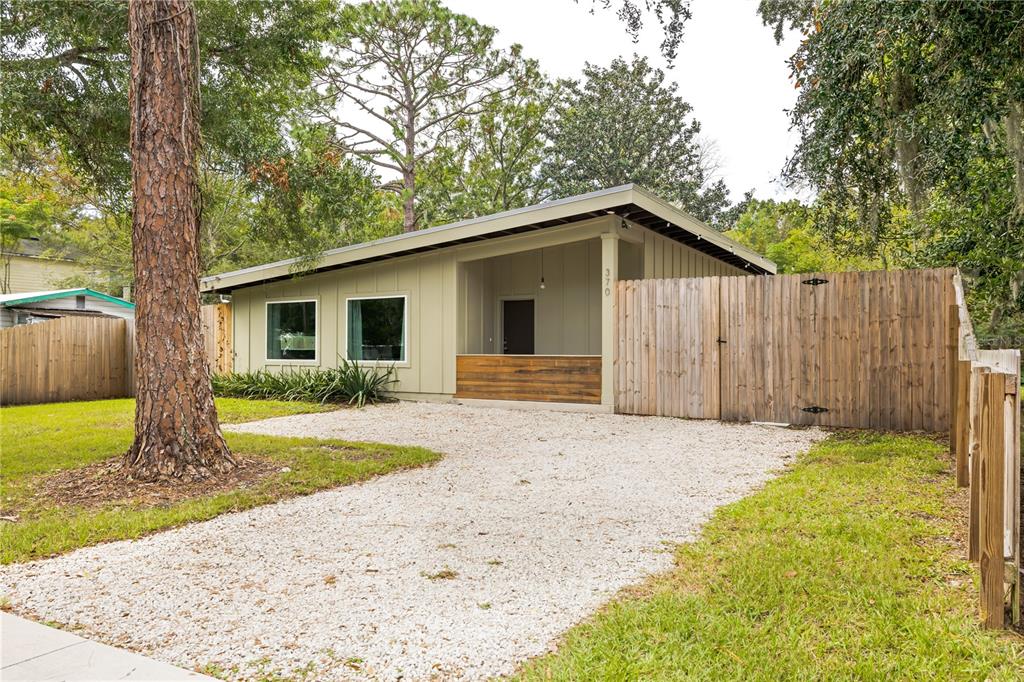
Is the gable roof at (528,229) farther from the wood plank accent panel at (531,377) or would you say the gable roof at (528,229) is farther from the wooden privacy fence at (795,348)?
the wood plank accent panel at (531,377)

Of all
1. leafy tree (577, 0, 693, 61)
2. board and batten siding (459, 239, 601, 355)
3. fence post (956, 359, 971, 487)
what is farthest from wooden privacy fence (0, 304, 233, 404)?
fence post (956, 359, 971, 487)

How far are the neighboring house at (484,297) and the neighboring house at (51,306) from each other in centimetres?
477

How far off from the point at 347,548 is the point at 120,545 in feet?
4.27

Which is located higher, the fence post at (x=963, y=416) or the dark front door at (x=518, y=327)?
the dark front door at (x=518, y=327)

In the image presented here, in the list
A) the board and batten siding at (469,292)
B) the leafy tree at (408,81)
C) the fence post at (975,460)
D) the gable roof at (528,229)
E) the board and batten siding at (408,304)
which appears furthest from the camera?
the leafy tree at (408,81)

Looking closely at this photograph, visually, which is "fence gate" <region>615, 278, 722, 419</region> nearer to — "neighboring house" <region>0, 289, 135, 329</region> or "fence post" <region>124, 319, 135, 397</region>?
"fence post" <region>124, 319, 135, 397</region>

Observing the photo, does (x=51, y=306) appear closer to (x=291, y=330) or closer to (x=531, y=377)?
(x=291, y=330)

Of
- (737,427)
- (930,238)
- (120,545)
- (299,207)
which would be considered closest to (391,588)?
(120,545)

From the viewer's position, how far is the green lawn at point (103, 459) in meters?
3.65

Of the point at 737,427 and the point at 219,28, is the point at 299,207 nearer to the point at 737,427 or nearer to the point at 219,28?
the point at 219,28

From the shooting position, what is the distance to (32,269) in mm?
22188

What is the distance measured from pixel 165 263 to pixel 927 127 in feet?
21.3

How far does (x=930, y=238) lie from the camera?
8875 millimetres

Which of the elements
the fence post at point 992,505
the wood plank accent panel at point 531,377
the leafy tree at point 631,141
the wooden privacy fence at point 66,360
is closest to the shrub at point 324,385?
the wood plank accent panel at point 531,377
